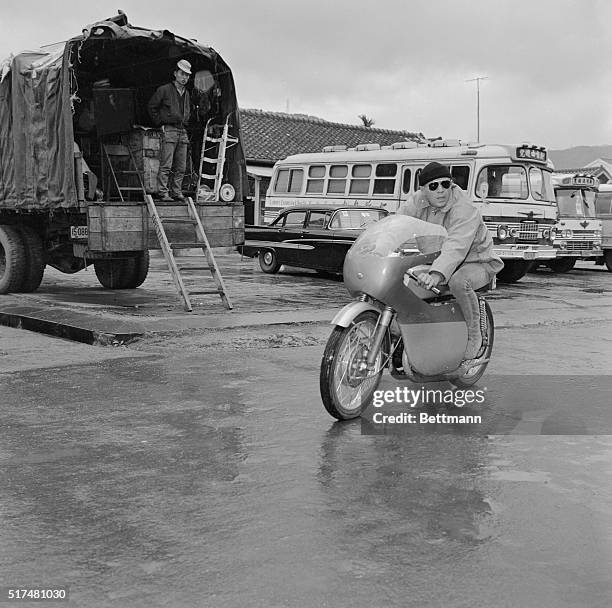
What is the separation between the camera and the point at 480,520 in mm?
3826

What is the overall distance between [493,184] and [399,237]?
41.4 ft

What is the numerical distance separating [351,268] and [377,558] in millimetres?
2514

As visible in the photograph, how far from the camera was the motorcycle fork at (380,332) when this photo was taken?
554cm

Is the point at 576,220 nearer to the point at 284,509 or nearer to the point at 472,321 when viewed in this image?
the point at 472,321


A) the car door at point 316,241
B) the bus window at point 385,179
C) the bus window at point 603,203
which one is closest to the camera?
the car door at point 316,241

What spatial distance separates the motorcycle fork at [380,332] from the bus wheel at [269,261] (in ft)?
41.2

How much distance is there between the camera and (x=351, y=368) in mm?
5531

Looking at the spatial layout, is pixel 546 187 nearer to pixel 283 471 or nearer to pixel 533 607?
pixel 283 471

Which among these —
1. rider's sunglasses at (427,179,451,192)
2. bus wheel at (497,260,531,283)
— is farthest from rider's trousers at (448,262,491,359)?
bus wheel at (497,260,531,283)

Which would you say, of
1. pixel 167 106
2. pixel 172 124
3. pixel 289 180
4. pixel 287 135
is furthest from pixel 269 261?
pixel 287 135

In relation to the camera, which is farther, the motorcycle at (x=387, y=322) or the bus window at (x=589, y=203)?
the bus window at (x=589, y=203)

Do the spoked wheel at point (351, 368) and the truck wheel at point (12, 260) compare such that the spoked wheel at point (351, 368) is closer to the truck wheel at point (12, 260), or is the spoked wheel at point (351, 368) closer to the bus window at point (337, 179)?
the truck wheel at point (12, 260)

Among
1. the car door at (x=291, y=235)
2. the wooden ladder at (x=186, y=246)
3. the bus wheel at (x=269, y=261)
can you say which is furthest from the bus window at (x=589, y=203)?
the wooden ladder at (x=186, y=246)

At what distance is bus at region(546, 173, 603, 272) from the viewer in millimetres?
21000
